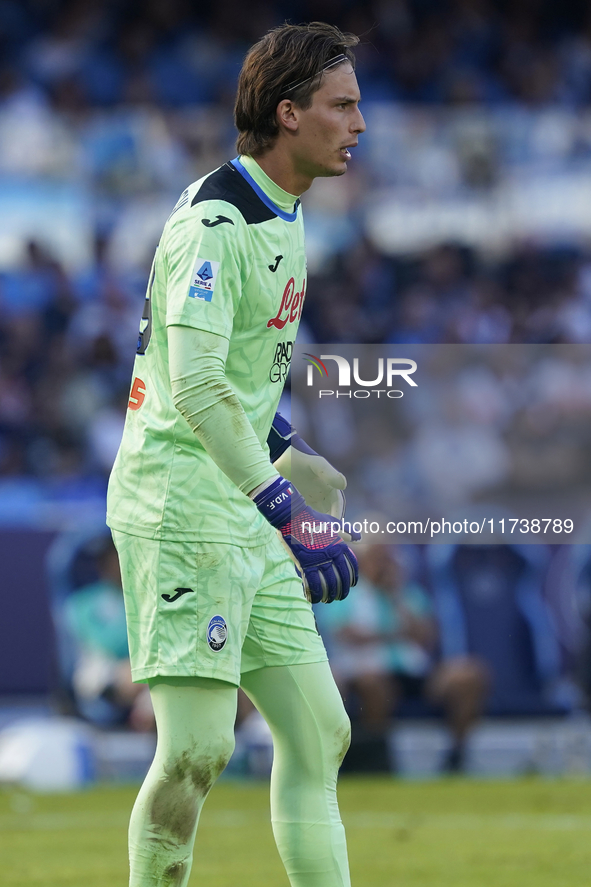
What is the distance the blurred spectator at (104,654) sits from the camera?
7.85 meters

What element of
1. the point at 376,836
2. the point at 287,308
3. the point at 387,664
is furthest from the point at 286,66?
the point at 387,664

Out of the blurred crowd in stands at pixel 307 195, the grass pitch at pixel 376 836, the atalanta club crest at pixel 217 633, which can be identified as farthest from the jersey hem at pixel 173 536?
the blurred crowd in stands at pixel 307 195

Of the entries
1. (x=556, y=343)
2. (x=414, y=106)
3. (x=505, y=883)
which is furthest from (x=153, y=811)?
(x=414, y=106)

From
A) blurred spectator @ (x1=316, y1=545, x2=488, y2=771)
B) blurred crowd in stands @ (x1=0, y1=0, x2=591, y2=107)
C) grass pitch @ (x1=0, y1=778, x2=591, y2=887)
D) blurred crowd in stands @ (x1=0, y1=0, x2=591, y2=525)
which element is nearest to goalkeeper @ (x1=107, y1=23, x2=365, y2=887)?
grass pitch @ (x1=0, y1=778, x2=591, y2=887)

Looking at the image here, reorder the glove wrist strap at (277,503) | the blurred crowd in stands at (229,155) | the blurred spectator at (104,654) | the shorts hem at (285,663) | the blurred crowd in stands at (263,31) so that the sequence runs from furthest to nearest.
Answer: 1. the blurred crowd in stands at (263,31)
2. the blurred crowd in stands at (229,155)
3. the blurred spectator at (104,654)
4. the shorts hem at (285,663)
5. the glove wrist strap at (277,503)

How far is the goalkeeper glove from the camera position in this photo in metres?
3.52

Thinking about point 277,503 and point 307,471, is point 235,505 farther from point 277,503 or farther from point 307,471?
point 307,471

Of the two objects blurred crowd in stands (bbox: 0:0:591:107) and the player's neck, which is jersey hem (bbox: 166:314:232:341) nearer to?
the player's neck

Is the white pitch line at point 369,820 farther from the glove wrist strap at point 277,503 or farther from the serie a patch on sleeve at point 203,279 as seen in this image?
the serie a patch on sleeve at point 203,279

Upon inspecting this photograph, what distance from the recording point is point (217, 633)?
3.02 m

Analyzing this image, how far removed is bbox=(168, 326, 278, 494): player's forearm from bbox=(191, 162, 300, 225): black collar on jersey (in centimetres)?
33

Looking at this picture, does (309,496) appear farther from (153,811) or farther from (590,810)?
(590,810)

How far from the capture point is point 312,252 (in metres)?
11.5

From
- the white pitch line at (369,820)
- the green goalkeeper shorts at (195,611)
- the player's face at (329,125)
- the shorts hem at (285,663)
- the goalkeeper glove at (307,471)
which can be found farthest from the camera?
the white pitch line at (369,820)
